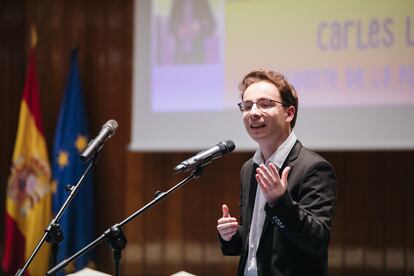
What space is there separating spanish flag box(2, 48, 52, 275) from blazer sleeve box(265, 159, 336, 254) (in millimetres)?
2700

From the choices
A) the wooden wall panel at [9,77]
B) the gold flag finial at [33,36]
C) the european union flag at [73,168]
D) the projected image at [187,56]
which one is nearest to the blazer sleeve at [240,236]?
the projected image at [187,56]

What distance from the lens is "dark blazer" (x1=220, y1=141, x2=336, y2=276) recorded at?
62.0 inches

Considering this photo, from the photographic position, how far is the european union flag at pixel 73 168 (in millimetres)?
3875

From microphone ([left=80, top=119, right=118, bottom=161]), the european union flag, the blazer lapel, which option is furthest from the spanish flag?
the blazer lapel

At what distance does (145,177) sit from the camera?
4.05 metres

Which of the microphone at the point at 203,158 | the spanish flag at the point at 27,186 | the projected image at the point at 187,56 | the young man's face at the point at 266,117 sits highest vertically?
the projected image at the point at 187,56

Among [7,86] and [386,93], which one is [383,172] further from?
[7,86]

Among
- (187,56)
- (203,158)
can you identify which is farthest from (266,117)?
(187,56)

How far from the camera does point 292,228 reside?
153cm

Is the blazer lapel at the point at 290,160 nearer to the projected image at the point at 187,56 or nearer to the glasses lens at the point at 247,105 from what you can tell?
the glasses lens at the point at 247,105

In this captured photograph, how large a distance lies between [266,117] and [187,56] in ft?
6.59

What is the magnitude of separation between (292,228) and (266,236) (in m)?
0.25

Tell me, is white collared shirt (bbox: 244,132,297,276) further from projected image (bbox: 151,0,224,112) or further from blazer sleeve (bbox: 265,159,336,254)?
projected image (bbox: 151,0,224,112)

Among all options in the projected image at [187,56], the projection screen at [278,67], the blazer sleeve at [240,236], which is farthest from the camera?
the projected image at [187,56]
